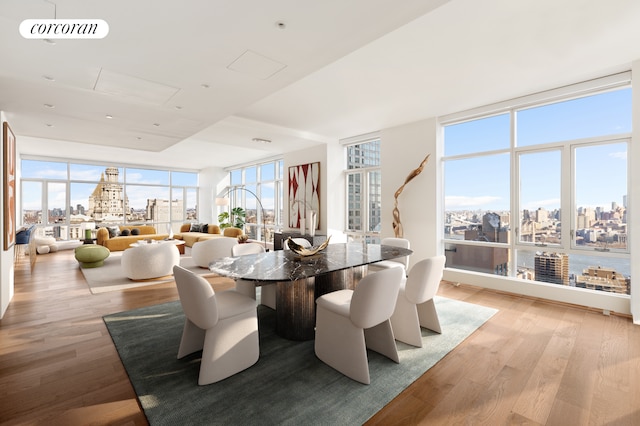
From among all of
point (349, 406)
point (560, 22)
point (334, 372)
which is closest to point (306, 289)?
point (334, 372)

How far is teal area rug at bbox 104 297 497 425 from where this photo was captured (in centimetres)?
180

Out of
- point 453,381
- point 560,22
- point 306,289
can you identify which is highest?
point 560,22

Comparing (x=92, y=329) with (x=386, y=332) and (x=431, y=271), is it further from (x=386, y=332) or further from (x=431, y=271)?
(x=431, y=271)

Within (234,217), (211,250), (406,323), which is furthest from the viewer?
(234,217)

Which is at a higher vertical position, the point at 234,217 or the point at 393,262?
the point at 234,217

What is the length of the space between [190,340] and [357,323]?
1.47m

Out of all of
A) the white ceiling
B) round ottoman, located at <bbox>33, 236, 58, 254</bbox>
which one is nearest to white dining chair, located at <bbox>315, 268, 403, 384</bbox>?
the white ceiling

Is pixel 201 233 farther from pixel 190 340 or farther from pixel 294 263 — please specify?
pixel 294 263

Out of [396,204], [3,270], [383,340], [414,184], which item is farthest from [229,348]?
[414,184]

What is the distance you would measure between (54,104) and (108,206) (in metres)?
7.51

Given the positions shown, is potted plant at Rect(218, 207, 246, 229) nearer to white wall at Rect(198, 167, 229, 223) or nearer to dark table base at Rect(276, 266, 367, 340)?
white wall at Rect(198, 167, 229, 223)

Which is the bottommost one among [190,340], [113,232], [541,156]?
[190,340]

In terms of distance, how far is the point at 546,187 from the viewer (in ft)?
13.8

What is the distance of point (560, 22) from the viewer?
8.46 ft
